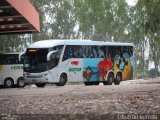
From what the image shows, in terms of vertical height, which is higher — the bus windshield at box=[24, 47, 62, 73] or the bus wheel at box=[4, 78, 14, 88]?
the bus windshield at box=[24, 47, 62, 73]

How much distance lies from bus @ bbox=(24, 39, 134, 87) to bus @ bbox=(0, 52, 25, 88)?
4212 millimetres

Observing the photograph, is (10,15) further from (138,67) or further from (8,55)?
(138,67)

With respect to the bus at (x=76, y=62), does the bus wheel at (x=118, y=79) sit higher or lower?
lower

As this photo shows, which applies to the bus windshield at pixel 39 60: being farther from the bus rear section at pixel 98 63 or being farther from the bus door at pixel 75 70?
the bus door at pixel 75 70

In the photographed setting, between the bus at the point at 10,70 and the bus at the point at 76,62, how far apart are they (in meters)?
4.21

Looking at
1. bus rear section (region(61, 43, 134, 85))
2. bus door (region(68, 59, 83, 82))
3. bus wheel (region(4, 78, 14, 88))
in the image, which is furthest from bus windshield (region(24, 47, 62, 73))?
bus wheel (region(4, 78, 14, 88))

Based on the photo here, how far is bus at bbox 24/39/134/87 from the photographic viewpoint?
2581cm

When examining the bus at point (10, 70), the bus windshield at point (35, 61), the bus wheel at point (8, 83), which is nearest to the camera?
the bus windshield at point (35, 61)

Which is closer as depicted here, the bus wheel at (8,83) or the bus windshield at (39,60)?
the bus windshield at (39,60)

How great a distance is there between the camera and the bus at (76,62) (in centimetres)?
2581

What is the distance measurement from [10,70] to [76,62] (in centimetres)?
664

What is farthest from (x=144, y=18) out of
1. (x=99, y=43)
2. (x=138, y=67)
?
(x=138, y=67)

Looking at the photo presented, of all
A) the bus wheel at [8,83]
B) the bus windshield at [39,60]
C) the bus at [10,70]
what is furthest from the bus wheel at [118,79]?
the bus wheel at [8,83]

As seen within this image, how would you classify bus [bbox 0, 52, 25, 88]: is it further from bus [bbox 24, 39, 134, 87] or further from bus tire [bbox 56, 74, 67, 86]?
bus tire [bbox 56, 74, 67, 86]
